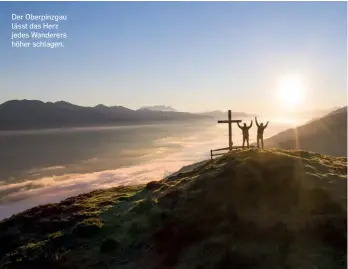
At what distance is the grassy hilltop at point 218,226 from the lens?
2103 centimetres

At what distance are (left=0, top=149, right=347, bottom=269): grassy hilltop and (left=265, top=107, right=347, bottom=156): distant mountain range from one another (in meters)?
78.5

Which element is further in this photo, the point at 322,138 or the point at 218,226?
the point at 322,138

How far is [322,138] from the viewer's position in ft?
368

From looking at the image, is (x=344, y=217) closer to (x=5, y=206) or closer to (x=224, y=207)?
(x=224, y=207)

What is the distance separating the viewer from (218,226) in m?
23.7

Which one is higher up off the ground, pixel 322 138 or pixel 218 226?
pixel 322 138

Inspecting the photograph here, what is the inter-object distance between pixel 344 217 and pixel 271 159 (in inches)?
286

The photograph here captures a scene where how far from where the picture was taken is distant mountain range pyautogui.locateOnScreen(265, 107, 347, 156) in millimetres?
104106

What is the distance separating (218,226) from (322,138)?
98299 millimetres

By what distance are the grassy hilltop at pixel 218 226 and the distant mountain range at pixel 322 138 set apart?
7855 centimetres

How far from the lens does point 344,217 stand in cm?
2228

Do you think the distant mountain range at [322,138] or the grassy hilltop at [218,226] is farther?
the distant mountain range at [322,138]

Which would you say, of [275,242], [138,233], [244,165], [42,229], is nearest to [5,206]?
[42,229]

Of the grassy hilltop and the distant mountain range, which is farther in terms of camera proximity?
the distant mountain range
